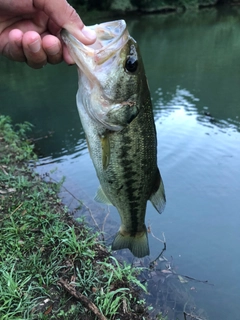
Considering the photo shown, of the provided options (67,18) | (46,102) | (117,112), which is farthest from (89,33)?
(46,102)

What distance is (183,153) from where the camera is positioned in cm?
752

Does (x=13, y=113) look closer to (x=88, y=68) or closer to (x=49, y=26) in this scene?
(x=49, y=26)

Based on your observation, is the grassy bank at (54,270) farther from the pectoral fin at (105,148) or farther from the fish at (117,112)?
the pectoral fin at (105,148)

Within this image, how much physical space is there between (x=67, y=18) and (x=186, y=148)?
19.9 feet

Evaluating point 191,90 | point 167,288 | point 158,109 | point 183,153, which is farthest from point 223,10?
point 167,288

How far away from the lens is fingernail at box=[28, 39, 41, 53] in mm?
2052

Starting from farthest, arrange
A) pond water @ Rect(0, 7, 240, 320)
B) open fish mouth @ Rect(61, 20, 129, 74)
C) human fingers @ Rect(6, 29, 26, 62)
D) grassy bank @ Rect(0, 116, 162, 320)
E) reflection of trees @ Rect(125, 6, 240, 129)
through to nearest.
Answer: reflection of trees @ Rect(125, 6, 240, 129) < pond water @ Rect(0, 7, 240, 320) < grassy bank @ Rect(0, 116, 162, 320) < human fingers @ Rect(6, 29, 26, 62) < open fish mouth @ Rect(61, 20, 129, 74)

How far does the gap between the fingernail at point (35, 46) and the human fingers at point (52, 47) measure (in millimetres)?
30

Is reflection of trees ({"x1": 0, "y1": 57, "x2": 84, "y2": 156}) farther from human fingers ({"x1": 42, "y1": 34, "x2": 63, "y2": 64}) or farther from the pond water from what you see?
human fingers ({"x1": 42, "y1": 34, "x2": 63, "y2": 64})

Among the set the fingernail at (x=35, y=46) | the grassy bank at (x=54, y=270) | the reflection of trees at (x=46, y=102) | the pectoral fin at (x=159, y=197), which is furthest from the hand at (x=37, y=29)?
the reflection of trees at (x=46, y=102)

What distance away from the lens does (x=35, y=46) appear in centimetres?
207

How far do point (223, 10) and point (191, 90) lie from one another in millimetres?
30329

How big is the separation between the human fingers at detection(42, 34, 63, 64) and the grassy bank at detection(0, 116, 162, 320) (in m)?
2.07

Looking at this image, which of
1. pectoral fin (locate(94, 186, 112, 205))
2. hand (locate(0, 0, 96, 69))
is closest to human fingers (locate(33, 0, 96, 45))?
hand (locate(0, 0, 96, 69))
